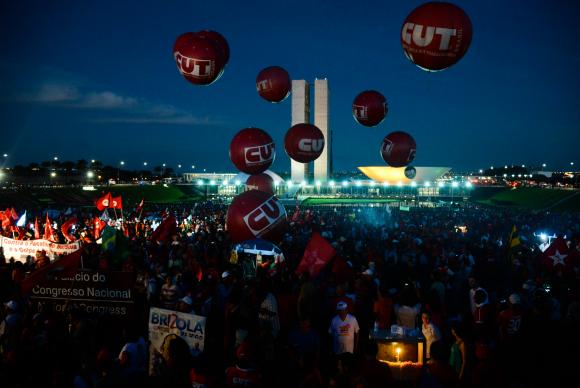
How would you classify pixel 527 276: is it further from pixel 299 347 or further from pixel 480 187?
pixel 480 187

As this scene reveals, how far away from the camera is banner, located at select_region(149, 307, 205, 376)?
502 centimetres

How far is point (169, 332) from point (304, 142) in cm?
759

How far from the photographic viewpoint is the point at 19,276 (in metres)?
8.39

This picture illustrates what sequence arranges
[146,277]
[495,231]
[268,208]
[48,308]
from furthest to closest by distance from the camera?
[495,231] < [268,208] < [146,277] < [48,308]

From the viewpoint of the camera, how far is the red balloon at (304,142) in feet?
39.1

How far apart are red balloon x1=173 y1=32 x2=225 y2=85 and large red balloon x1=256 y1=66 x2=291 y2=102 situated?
2989 millimetres

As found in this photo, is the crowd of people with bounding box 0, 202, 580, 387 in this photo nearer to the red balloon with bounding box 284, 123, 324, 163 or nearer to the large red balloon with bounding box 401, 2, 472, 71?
the red balloon with bounding box 284, 123, 324, 163

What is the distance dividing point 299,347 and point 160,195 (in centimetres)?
6697

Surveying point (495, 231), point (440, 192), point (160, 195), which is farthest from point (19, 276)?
point (160, 195)

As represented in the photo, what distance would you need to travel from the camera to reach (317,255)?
878cm

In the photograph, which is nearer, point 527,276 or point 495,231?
point 527,276

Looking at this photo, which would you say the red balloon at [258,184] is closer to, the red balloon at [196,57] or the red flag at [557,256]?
the red balloon at [196,57]

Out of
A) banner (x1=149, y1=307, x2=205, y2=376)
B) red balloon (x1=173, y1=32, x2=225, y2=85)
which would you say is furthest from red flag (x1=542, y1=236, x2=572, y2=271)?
red balloon (x1=173, y1=32, x2=225, y2=85)

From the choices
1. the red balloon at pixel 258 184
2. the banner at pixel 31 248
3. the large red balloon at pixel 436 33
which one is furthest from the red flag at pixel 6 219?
the large red balloon at pixel 436 33
